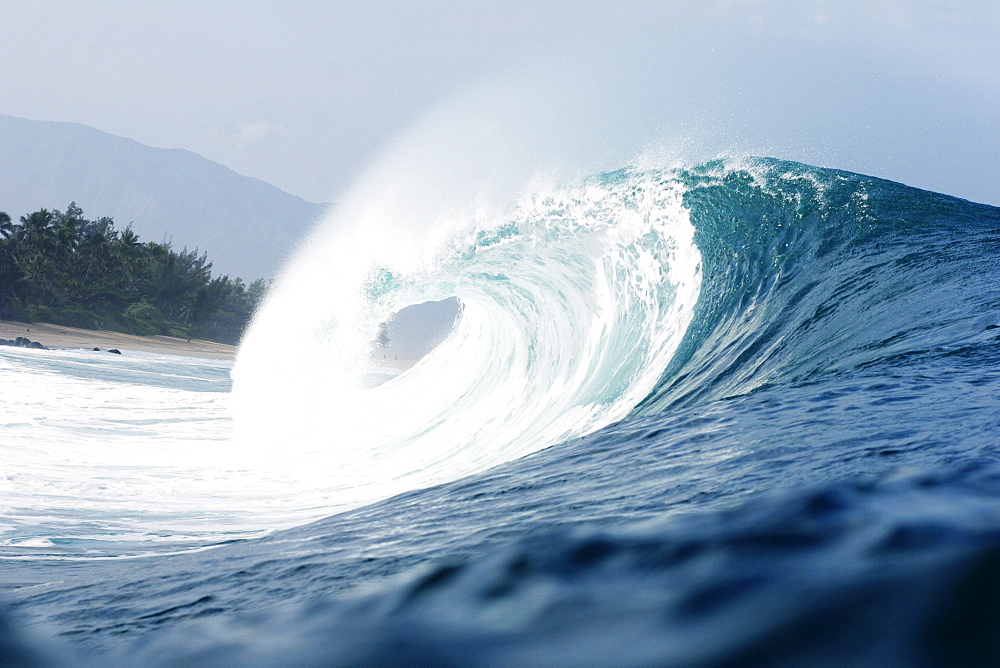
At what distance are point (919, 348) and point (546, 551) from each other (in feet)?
10.6

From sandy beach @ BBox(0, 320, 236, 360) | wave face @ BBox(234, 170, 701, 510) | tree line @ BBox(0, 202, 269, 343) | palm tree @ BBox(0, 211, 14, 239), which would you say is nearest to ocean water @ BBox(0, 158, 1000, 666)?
wave face @ BBox(234, 170, 701, 510)

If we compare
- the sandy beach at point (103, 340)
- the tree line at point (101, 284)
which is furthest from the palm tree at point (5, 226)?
the sandy beach at point (103, 340)

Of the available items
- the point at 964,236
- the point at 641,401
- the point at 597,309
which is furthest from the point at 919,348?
the point at 597,309

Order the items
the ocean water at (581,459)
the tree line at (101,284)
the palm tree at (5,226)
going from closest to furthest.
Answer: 1. the ocean water at (581,459)
2. the palm tree at (5,226)
3. the tree line at (101,284)

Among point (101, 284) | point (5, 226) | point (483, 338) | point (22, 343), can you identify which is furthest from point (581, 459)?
point (101, 284)

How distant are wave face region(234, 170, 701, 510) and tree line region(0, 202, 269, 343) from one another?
41.0 m

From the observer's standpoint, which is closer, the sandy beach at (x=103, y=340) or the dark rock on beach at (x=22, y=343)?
the dark rock on beach at (x=22, y=343)

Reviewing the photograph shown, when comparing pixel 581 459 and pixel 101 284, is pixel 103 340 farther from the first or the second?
pixel 581 459

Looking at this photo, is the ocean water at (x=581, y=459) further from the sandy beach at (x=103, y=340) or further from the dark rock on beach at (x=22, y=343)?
the sandy beach at (x=103, y=340)

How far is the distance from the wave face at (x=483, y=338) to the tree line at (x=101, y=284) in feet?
134

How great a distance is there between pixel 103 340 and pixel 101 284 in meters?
9.28

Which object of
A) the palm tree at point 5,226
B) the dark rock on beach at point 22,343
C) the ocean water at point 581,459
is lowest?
the dark rock on beach at point 22,343

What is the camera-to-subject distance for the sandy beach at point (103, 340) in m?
41.9

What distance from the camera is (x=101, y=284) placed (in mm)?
53531
